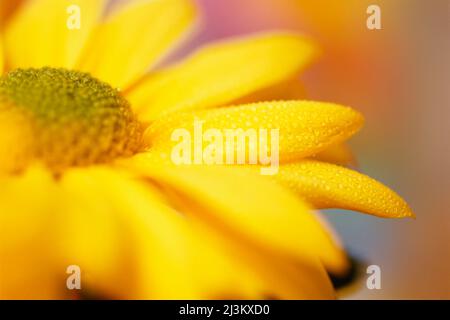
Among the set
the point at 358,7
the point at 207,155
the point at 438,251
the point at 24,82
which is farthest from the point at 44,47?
the point at 438,251

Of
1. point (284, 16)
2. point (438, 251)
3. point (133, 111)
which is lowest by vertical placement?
point (438, 251)

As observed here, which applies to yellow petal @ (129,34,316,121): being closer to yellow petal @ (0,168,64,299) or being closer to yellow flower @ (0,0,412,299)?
yellow flower @ (0,0,412,299)

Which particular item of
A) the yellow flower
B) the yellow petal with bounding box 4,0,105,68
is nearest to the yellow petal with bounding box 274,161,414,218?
the yellow flower

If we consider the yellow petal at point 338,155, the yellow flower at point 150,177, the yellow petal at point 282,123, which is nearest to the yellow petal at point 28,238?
the yellow flower at point 150,177

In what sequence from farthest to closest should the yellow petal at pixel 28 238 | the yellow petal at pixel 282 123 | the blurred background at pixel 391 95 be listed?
the blurred background at pixel 391 95 → the yellow petal at pixel 282 123 → the yellow petal at pixel 28 238

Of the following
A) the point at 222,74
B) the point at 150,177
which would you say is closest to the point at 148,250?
the point at 150,177

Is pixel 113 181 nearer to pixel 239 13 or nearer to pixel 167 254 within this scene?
pixel 167 254

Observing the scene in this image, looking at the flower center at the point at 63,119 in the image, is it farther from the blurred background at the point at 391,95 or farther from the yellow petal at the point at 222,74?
the blurred background at the point at 391,95
